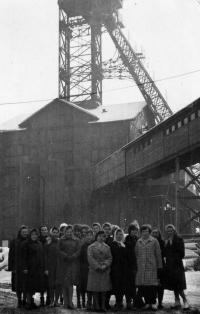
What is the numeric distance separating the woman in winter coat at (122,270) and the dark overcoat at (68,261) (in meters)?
0.87

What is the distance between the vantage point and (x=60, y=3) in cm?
4631

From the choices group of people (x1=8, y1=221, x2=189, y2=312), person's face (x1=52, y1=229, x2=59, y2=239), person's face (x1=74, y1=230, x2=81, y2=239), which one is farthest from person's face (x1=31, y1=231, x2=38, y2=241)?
person's face (x1=74, y1=230, x2=81, y2=239)

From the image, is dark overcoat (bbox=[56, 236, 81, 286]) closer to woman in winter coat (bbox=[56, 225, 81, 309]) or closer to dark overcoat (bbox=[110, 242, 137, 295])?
woman in winter coat (bbox=[56, 225, 81, 309])

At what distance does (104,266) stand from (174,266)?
55.1 inches

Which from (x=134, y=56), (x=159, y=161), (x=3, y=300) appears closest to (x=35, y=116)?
(x=134, y=56)

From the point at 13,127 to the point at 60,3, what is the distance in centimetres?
1183

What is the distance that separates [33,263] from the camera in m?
10.8

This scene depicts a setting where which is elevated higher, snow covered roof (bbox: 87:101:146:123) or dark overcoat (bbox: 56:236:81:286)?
snow covered roof (bbox: 87:101:146:123)

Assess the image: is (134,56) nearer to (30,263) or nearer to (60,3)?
(60,3)

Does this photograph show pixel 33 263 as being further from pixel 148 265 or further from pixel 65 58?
pixel 65 58

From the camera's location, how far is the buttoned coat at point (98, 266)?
32.6 feet

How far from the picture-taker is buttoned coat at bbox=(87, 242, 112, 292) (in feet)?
32.6

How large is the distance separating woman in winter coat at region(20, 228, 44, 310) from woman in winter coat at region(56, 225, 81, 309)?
0.38 metres

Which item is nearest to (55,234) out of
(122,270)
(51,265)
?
(51,265)
